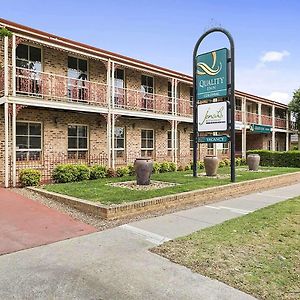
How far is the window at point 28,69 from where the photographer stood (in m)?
12.3

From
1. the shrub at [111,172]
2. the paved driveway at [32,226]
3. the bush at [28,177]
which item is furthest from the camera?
the shrub at [111,172]

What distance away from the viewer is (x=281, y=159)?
22.5m

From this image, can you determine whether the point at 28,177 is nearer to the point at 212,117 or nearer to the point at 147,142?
the point at 212,117

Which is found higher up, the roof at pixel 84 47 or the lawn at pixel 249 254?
the roof at pixel 84 47

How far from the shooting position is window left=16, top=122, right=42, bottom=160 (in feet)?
42.0

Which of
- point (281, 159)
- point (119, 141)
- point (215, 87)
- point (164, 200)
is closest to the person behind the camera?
point (164, 200)

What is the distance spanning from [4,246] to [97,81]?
11456mm

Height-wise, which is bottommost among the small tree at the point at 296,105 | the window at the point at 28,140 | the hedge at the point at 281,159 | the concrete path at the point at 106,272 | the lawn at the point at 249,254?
the concrete path at the point at 106,272

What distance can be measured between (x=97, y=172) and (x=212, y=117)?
5.17 metres

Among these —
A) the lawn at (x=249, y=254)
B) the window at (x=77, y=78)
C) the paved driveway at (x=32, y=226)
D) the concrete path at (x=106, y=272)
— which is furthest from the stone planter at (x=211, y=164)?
the concrete path at (x=106, y=272)

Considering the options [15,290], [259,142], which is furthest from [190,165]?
[15,290]

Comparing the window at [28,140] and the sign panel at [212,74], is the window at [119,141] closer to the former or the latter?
the window at [28,140]

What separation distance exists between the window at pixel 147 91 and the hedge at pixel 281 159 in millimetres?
10020

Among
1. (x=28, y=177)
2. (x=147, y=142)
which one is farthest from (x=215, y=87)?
(x=28, y=177)
